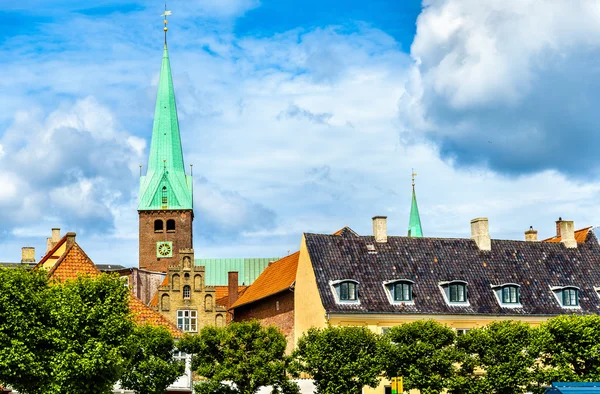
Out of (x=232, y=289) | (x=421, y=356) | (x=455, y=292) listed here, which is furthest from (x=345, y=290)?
(x=232, y=289)

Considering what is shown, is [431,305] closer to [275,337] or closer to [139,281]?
[275,337]

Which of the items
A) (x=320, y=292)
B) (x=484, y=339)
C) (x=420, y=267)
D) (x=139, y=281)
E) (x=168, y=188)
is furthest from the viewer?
(x=168, y=188)

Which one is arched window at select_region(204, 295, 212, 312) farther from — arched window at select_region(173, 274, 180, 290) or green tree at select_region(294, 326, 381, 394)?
green tree at select_region(294, 326, 381, 394)

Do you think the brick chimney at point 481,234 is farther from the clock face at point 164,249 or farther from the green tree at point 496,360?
the clock face at point 164,249

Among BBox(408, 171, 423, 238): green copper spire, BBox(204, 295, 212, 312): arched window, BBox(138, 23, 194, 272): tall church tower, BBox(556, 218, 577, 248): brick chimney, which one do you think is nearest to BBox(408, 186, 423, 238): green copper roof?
BBox(408, 171, 423, 238): green copper spire

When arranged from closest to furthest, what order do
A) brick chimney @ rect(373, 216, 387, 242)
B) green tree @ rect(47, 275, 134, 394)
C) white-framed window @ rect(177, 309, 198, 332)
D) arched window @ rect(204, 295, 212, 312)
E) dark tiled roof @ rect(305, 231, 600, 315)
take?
1. green tree @ rect(47, 275, 134, 394)
2. dark tiled roof @ rect(305, 231, 600, 315)
3. brick chimney @ rect(373, 216, 387, 242)
4. white-framed window @ rect(177, 309, 198, 332)
5. arched window @ rect(204, 295, 212, 312)

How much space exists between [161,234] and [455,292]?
7236 centimetres

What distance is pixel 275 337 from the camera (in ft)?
211

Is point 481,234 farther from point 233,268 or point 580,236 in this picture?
point 233,268

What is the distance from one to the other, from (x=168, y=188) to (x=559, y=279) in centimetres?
7307

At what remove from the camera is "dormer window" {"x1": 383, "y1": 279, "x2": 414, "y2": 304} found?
72312 mm

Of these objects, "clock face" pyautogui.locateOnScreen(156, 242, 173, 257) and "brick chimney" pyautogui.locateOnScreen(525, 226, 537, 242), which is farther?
"clock face" pyautogui.locateOnScreen(156, 242, 173, 257)

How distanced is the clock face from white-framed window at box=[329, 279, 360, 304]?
70535 millimetres

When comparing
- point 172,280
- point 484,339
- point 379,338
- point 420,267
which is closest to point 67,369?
point 379,338
